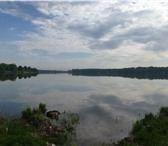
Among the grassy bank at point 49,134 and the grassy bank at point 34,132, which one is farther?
the grassy bank at point 49,134

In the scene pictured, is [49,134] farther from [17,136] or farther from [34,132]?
[17,136]

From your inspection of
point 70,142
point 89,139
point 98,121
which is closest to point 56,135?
point 70,142

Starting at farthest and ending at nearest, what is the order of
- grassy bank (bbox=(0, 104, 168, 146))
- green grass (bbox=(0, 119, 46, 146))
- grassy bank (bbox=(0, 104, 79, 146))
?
1. grassy bank (bbox=(0, 104, 168, 146))
2. grassy bank (bbox=(0, 104, 79, 146))
3. green grass (bbox=(0, 119, 46, 146))

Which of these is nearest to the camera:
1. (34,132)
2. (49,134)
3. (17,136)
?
(17,136)

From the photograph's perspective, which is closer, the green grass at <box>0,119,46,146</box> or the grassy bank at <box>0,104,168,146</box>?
the green grass at <box>0,119,46,146</box>

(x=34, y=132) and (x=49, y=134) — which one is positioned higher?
(x=34, y=132)

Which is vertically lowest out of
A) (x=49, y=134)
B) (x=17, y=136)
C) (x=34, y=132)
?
(x=49, y=134)

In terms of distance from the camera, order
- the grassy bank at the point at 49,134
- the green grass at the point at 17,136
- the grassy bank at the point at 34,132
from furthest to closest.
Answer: the grassy bank at the point at 49,134 → the grassy bank at the point at 34,132 → the green grass at the point at 17,136

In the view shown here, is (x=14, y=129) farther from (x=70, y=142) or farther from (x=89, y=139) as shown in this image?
(x=89, y=139)

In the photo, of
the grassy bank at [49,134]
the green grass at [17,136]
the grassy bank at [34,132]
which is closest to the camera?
the green grass at [17,136]

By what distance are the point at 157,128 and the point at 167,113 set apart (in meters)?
6.24

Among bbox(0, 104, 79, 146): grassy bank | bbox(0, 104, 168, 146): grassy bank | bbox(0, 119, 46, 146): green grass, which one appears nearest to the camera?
bbox(0, 119, 46, 146): green grass

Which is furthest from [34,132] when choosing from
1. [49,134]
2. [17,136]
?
[17,136]

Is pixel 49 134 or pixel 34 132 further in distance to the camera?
pixel 49 134
